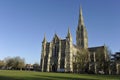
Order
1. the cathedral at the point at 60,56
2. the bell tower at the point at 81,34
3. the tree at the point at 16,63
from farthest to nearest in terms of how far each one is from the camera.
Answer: the bell tower at the point at 81,34, the tree at the point at 16,63, the cathedral at the point at 60,56

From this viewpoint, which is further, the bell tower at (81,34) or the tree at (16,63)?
the bell tower at (81,34)

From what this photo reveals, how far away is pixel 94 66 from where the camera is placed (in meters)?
91.9

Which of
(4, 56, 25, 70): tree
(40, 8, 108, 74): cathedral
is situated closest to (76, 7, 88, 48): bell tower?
(40, 8, 108, 74): cathedral

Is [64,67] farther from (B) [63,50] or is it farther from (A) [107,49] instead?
(A) [107,49]

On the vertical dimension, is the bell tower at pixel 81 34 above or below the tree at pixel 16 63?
→ above

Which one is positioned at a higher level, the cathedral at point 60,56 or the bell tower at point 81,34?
the bell tower at point 81,34

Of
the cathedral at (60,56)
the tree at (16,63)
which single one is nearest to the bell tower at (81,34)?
the cathedral at (60,56)

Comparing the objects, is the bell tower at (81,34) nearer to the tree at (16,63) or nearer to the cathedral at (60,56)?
the cathedral at (60,56)

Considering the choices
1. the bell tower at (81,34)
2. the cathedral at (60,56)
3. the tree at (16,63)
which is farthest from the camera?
the bell tower at (81,34)

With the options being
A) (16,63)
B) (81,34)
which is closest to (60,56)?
(16,63)

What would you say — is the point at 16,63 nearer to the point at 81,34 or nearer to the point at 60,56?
the point at 60,56

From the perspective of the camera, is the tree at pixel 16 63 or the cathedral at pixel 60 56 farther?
the tree at pixel 16 63

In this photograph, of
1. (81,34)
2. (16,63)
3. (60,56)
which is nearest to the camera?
(60,56)

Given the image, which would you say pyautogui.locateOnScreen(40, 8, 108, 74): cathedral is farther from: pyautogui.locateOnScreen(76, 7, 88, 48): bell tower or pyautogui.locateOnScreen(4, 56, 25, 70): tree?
pyautogui.locateOnScreen(76, 7, 88, 48): bell tower
